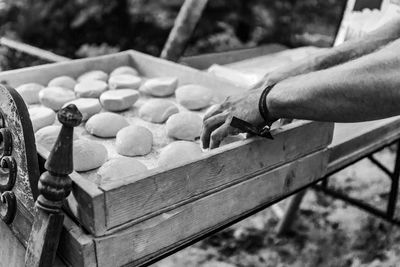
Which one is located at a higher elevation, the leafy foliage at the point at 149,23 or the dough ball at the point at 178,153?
the dough ball at the point at 178,153

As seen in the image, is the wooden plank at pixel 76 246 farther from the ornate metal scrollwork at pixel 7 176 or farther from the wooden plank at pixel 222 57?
the wooden plank at pixel 222 57

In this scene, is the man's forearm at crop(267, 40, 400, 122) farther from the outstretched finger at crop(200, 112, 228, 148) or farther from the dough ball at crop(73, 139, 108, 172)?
the dough ball at crop(73, 139, 108, 172)

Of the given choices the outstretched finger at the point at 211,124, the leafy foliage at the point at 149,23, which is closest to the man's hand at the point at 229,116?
the outstretched finger at the point at 211,124

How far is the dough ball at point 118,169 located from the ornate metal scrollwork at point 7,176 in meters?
0.24

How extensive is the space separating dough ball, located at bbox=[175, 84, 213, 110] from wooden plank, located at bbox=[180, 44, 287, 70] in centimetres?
76

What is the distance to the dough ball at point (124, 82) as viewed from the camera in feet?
6.22

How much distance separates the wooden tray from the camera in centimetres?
92

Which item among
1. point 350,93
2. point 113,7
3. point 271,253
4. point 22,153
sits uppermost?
point 350,93

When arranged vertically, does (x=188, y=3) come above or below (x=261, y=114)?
below

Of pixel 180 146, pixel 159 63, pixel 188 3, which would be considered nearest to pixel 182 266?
pixel 159 63

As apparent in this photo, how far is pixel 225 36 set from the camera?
4.20 meters

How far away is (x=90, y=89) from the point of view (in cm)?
183

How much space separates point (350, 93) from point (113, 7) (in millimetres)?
3179

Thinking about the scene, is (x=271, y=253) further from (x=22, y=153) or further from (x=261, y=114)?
(x=22, y=153)
